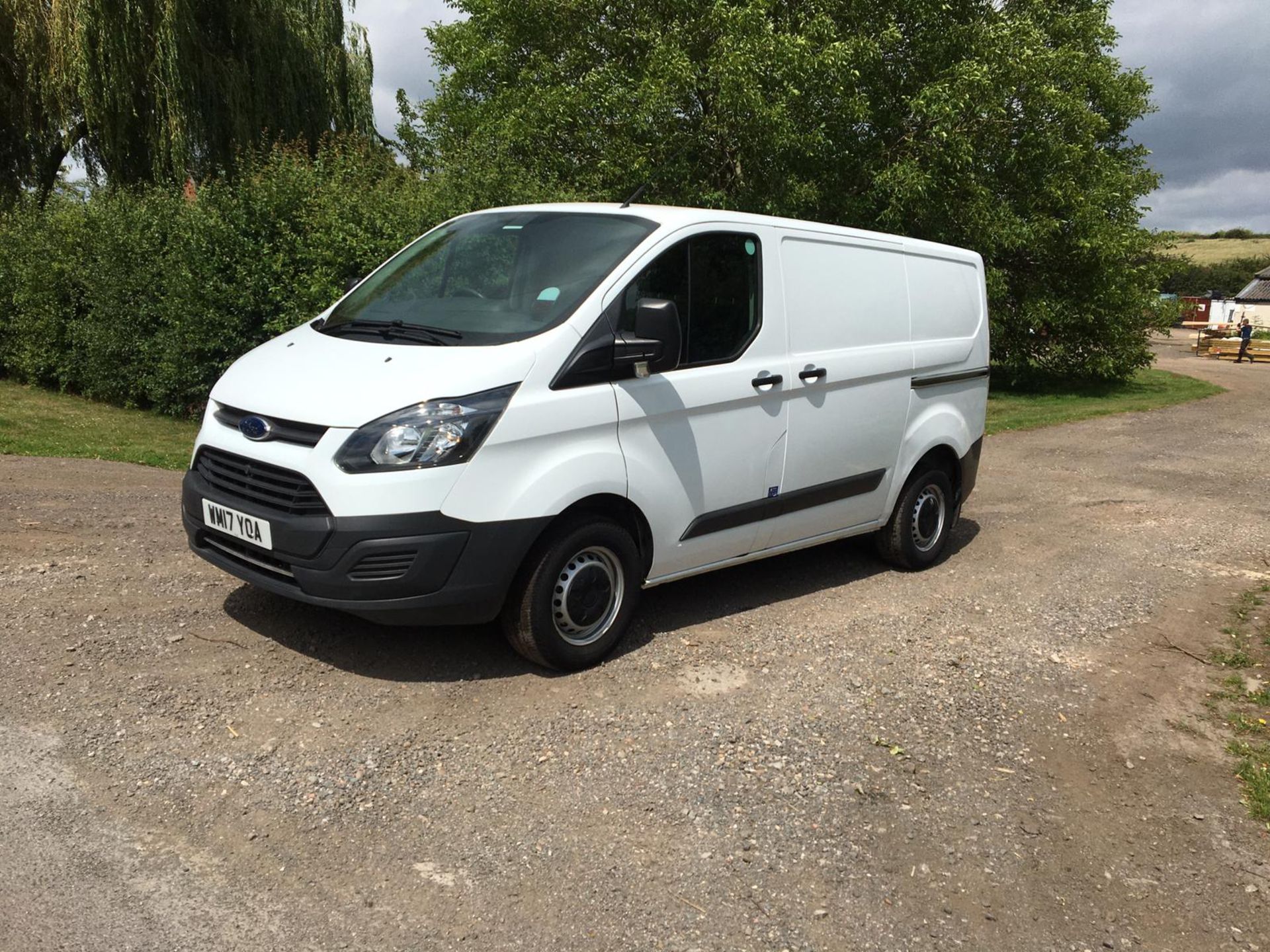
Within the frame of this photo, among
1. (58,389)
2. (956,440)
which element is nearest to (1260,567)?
(956,440)

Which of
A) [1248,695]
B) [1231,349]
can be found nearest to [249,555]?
[1248,695]

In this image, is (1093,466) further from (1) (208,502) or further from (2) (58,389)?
(2) (58,389)

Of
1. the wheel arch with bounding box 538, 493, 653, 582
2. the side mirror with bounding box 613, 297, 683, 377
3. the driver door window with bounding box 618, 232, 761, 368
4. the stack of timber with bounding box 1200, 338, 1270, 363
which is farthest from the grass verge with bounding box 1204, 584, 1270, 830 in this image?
the stack of timber with bounding box 1200, 338, 1270, 363

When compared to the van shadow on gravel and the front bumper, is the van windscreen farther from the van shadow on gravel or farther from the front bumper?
the van shadow on gravel

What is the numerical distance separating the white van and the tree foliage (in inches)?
284

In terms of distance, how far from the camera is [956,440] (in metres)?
7.22

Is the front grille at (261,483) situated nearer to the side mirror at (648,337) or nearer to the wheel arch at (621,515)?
the wheel arch at (621,515)

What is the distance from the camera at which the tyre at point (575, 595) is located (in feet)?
15.6

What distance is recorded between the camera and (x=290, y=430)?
15.1 ft

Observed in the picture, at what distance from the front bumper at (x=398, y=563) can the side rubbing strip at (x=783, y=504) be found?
111 centimetres

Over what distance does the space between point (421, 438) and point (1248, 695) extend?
4196 mm

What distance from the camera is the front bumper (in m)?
4.41

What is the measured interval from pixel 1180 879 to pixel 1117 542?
5094 millimetres

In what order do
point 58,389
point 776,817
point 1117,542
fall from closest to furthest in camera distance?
point 776,817, point 1117,542, point 58,389
